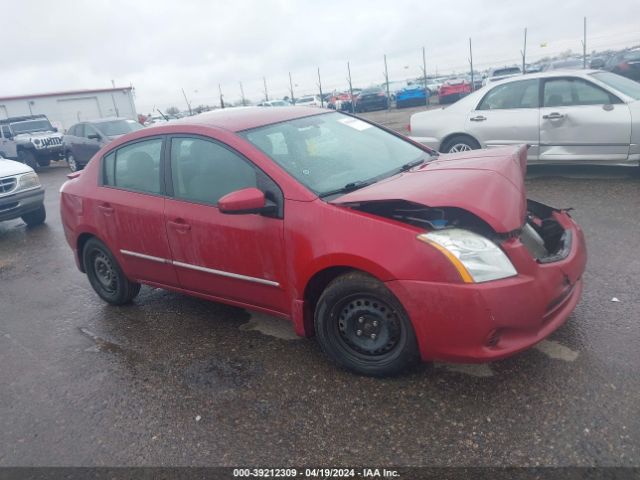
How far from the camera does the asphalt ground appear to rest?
2473 mm

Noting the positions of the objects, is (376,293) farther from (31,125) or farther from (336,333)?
(31,125)

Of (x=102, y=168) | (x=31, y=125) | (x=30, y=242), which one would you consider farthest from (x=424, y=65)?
(x=102, y=168)

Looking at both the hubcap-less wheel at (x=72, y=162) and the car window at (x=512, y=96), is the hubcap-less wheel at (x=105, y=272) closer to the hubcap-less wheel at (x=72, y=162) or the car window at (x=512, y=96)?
the car window at (x=512, y=96)

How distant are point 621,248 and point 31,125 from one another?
19.7 m

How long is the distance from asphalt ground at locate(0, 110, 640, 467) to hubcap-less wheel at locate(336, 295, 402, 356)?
0.20 metres

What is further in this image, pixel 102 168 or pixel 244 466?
pixel 102 168

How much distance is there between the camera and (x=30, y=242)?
7.55 m

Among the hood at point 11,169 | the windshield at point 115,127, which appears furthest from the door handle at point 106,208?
the windshield at point 115,127

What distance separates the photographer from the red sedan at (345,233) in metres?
2.64

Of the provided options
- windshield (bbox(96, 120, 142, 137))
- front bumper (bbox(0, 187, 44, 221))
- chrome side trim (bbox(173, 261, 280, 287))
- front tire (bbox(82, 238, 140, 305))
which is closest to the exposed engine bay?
chrome side trim (bbox(173, 261, 280, 287))

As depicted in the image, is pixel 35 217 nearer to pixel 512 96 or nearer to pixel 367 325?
pixel 367 325

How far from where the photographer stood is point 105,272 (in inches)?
182

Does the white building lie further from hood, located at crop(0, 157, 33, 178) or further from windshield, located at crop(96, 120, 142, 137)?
hood, located at crop(0, 157, 33, 178)

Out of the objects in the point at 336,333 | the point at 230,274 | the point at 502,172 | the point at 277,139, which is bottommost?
the point at 336,333
